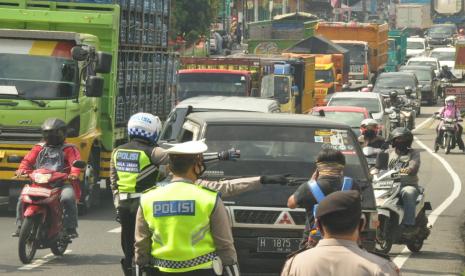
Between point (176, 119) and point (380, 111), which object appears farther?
point (380, 111)

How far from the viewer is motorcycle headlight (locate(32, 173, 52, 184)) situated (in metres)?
13.5

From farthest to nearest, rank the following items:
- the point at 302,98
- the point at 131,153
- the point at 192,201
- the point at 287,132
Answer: the point at 302,98 < the point at 287,132 < the point at 131,153 < the point at 192,201

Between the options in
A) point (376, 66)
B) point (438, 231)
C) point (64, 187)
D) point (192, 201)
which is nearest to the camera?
point (192, 201)

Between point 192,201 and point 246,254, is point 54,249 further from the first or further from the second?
point 192,201

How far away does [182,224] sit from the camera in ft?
22.7

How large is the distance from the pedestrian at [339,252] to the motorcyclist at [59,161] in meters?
8.38

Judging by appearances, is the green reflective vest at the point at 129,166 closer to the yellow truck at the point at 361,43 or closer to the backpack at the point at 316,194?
the backpack at the point at 316,194

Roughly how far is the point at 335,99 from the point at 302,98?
5.37ft

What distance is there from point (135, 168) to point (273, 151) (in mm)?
1483

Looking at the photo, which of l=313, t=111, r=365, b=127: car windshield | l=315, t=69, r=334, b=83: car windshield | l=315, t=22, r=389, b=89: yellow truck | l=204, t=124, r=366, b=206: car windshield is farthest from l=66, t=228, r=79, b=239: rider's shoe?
l=315, t=22, r=389, b=89: yellow truck

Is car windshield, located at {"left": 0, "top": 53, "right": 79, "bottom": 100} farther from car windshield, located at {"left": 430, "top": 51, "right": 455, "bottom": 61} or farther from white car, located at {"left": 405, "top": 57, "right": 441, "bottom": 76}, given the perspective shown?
car windshield, located at {"left": 430, "top": 51, "right": 455, "bottom": 61}

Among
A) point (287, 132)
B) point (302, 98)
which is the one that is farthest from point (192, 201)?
point (302, 98)

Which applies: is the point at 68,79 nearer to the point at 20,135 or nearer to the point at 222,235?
the point at 20,135

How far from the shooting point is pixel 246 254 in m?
11.0
